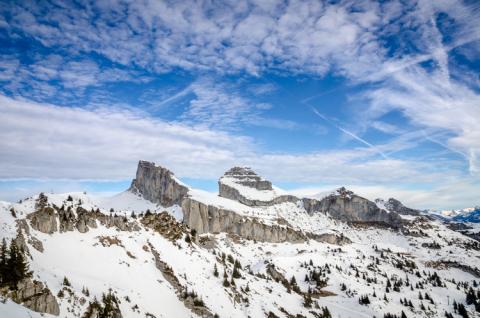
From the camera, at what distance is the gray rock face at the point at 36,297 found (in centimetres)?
3400

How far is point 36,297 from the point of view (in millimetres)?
35156

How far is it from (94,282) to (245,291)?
45547 millimetres

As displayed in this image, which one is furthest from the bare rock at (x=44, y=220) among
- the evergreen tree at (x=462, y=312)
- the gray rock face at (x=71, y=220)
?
the evergreen tree at (x=462, y=312)

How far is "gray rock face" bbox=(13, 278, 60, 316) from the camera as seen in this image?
34000 mm

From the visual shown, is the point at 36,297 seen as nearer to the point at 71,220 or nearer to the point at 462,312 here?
the point at 71,220

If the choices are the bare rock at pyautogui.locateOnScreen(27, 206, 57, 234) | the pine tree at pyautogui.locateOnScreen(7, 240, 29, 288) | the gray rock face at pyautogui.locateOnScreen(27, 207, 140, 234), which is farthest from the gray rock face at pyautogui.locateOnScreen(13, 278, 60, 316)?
the gray rock face at pyautogui.locateOnScreen(27, 207, 140, 234)

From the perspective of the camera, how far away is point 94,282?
160ft

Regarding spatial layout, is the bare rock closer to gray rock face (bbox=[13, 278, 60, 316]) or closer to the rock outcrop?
gray rock face (bbox=[13, 278, 60, 316])

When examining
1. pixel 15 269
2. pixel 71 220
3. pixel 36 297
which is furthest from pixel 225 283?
pixel 15 269

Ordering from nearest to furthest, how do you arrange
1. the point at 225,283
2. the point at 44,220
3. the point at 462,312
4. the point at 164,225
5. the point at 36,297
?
the point at 36,297
the point at 44,220
the point at 225,283
the point at 164,225
the point at 462,312

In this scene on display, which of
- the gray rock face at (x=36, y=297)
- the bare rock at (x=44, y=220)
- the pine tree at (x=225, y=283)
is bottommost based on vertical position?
the pine tree at (x=225, y=283)

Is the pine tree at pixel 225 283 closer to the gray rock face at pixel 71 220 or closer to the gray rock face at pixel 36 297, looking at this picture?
the gray rock face at pixel 71 220

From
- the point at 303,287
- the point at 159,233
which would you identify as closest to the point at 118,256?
the point at 159,233

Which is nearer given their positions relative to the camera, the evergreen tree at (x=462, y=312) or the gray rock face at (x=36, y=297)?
the gray rock face at (x=36, y=297)
